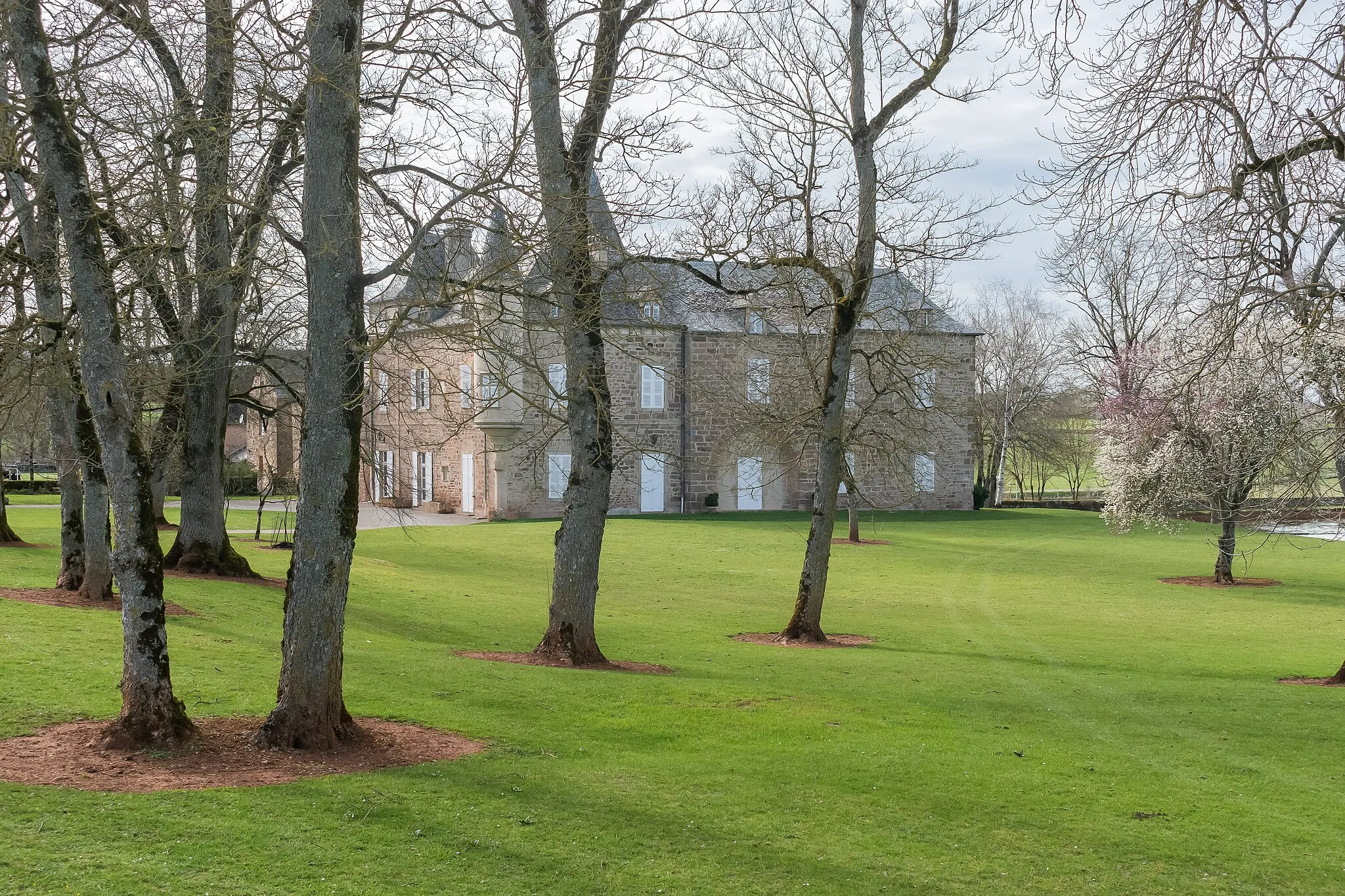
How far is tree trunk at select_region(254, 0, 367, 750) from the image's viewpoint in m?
8.00

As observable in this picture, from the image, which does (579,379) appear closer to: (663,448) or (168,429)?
(168,429)

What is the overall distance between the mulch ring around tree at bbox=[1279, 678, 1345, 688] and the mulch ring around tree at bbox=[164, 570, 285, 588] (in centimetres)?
1443

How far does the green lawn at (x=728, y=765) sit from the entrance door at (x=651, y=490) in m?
21.4

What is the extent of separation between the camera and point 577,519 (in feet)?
44.3

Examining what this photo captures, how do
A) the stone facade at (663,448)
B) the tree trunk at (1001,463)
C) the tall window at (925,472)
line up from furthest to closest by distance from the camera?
the tree trunk at (1001,463), the tall window at (925,472), the stone facade at (663,448)

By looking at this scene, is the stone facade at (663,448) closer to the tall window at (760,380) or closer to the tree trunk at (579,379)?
the tall window at (760,380)

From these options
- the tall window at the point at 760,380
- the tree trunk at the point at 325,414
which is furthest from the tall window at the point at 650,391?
the tree trunk at the point at 325,414

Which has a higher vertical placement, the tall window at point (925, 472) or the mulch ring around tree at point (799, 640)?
the tall window at point (925, 472)

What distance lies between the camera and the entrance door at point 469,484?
40.0 metres

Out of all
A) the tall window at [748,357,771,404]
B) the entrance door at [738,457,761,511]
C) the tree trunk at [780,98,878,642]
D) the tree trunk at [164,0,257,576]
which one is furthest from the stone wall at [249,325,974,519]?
the tree trunk at [780,98,878,642]

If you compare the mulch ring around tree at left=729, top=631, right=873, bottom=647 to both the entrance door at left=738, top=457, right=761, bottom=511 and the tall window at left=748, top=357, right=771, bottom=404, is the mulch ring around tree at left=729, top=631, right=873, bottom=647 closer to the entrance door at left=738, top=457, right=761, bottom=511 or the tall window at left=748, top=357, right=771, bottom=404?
the tall window at left=748, top=357, right=771, bottom=404

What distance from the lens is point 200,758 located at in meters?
7.52

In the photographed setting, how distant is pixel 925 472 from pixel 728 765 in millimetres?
39163

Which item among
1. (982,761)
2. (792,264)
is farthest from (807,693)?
(792,264)
